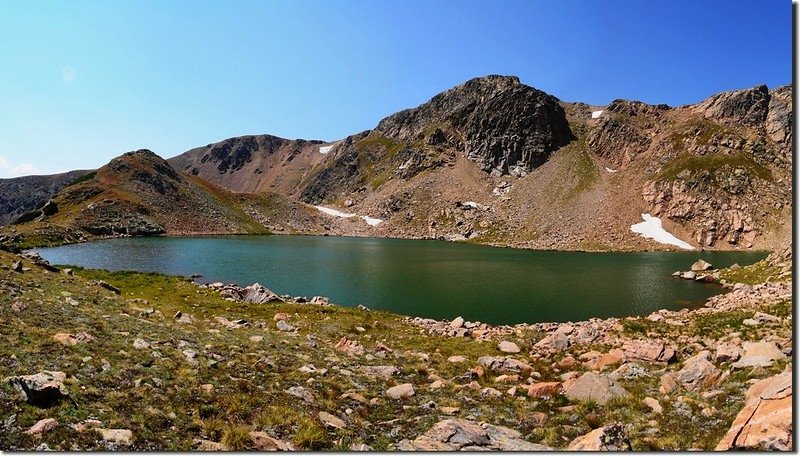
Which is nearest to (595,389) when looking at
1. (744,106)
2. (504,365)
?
(504,365)

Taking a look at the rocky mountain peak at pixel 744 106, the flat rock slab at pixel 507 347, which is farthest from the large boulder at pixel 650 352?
the rocky mountain peak at pixel 744 106

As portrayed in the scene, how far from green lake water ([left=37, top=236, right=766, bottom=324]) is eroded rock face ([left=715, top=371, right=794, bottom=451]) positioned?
2956 cm

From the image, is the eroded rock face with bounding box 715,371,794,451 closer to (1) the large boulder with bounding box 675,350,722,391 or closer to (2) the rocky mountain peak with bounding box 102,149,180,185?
(1) the large boulder with bounding box 675,350,722,391

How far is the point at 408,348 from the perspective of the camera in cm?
2467

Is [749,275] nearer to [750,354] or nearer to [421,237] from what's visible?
[750,354]

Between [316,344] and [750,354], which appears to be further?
[316,344]

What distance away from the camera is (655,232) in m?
142

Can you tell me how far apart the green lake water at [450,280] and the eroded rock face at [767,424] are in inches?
1164

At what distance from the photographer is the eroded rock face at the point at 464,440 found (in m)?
10.2

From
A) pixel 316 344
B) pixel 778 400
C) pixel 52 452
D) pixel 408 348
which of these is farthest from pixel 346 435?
pixel 408 348

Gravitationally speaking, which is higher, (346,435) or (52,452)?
(52,452)

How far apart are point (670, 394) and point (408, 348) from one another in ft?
44.7

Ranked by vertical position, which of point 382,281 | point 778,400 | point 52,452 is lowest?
point 382,281

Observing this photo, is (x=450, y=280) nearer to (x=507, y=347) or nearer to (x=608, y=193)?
(x=507, y=347)
